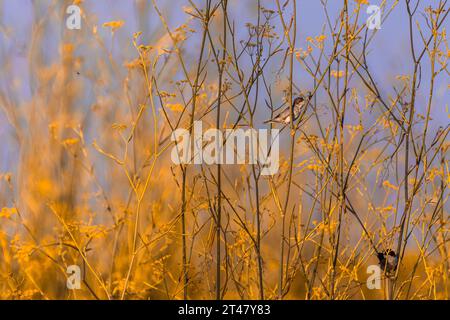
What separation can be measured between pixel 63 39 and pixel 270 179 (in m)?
2.61

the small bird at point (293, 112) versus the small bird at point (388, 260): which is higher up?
the small bird at point (293, 112)

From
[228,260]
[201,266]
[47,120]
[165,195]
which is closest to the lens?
[228,260]

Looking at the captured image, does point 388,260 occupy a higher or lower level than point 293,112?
lower

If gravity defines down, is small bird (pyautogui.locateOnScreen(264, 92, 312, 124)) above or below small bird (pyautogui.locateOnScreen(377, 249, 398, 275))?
above

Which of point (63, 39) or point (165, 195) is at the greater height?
point (63, 39)

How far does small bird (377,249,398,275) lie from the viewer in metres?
2.91

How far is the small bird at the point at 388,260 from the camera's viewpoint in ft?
9.55

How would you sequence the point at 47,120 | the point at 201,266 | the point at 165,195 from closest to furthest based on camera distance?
the point at 201,266 → the point at 165,195 → the point at 47,120

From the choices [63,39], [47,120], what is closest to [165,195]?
[47,120]

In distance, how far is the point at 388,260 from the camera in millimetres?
2949
